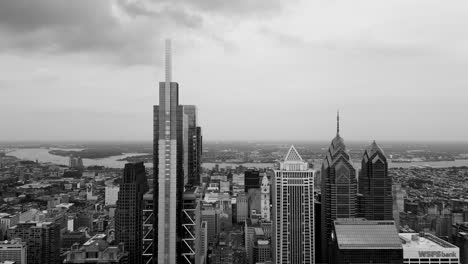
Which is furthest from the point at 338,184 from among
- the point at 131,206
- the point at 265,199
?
the point at 131,206

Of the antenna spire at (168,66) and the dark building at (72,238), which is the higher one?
the antenna spire at (168,66)

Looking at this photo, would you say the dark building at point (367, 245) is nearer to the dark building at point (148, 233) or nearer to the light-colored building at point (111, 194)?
the dark building at point (148, 233)

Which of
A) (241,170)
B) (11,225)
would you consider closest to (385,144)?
(241,170)

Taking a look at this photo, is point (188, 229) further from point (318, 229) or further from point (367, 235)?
point (318, 229)

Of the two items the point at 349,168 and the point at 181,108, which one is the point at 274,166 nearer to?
the point at 349,168

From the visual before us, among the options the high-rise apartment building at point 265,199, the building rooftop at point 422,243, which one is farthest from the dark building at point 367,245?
the high-rise apartment building at point 265,199

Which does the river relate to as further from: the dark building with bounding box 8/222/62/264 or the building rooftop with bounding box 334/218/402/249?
the building rooftop with bounding box 334/218/402/249
